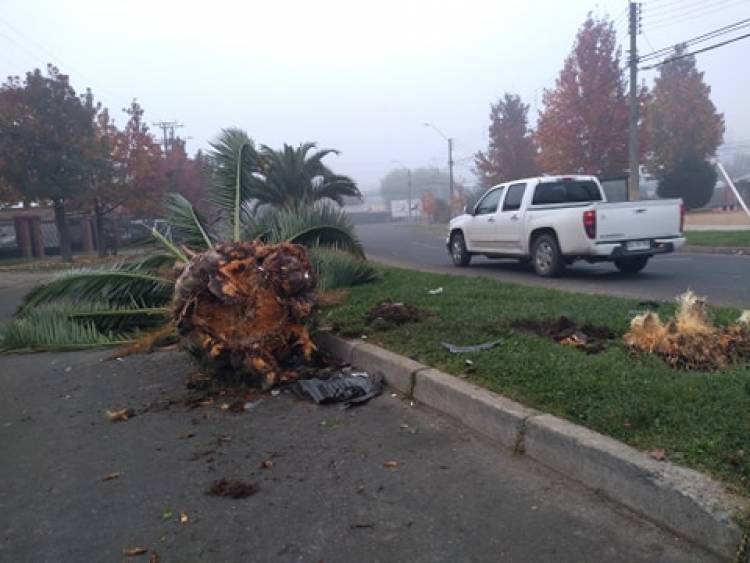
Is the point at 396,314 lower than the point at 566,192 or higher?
lower

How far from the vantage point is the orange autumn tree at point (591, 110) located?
27.8 m

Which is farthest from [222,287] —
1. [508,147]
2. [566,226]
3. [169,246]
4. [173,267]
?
[508,147]

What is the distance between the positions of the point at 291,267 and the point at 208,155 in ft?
16.4

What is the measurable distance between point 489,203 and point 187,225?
266 inches

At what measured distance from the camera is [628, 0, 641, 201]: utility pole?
22.3 metres

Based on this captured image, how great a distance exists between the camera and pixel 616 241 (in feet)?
36.0

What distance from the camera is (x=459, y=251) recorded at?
15.3 metres

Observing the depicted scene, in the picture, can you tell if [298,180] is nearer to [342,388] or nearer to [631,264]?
[631,264]

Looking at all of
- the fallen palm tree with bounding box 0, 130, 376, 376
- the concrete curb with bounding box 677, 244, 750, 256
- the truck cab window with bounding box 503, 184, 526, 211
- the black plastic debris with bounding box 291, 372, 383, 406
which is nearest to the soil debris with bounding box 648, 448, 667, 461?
the black plastic debris with bounding box 291, 372, 383, 406

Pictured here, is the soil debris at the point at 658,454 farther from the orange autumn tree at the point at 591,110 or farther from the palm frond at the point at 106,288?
the orange autumn tree at the point at 591,110

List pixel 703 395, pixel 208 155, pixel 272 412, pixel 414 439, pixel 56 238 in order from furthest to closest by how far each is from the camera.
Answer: pixel 56 238 < pixel 208 155 < pixel 272 412 < pixel 414 439 < pixel 703 395

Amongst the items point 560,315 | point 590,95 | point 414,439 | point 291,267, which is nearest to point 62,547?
point 414,439

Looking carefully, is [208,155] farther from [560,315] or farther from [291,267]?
[560,315]

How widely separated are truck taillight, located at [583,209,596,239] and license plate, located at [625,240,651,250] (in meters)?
0.66
